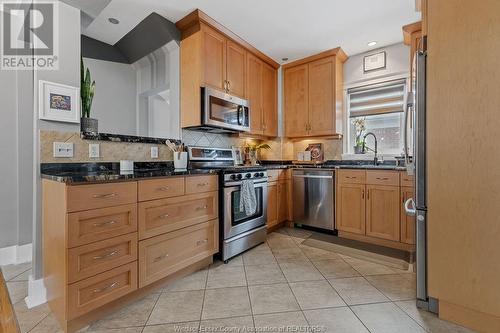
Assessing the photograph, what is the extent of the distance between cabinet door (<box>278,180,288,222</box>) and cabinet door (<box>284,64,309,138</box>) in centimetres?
92

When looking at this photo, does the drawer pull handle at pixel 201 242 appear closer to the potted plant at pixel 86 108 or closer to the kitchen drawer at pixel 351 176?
the potted plant at pixel 86 108

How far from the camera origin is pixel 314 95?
3.66 metres

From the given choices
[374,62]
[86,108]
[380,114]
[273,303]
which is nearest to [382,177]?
[380,114]

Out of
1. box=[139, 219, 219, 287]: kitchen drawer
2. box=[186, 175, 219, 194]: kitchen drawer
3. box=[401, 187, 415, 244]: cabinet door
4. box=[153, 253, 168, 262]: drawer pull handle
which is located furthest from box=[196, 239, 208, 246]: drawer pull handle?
box=[401, 187, 415, 244]: cabinet door

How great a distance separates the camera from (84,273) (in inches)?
55.5

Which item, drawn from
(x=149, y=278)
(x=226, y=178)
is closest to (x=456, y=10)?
(x=226, y=178)

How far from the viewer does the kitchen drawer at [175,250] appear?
5.62 feet

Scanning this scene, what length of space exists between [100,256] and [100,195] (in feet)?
1.25

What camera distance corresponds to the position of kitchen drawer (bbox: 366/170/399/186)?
104 inches

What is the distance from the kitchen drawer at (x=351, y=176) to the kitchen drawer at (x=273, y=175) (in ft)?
2.59

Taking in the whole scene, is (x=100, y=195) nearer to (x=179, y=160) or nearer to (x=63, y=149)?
(x=63, y=149)

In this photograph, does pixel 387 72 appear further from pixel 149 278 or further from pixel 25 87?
pixel 25 87

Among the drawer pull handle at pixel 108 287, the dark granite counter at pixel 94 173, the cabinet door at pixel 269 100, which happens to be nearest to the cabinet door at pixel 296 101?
the cabinet door at pixel 269 100

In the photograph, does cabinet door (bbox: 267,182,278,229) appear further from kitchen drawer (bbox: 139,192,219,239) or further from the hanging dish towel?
kitchen drawer (bbox: 139,192,219,239)
